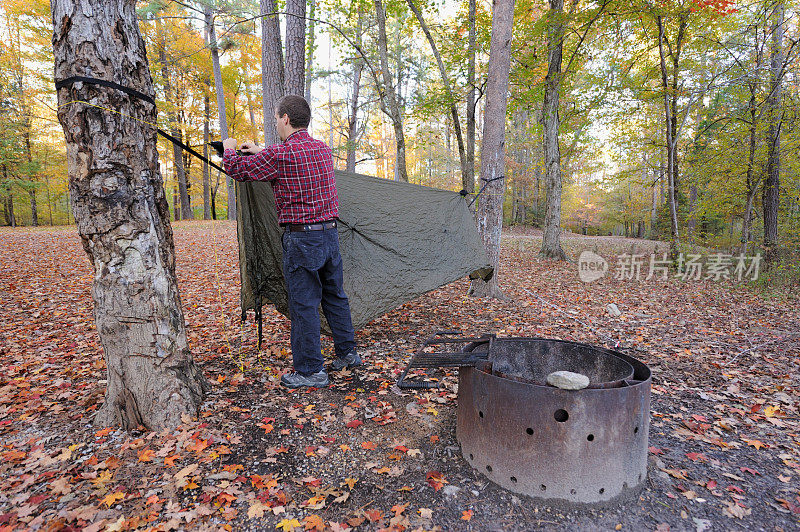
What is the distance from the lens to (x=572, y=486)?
1749mm

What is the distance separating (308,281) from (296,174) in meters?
0.74

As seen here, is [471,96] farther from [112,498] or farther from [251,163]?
[112,498]

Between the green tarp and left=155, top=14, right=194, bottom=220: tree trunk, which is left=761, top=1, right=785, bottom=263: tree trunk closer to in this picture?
the green tarp

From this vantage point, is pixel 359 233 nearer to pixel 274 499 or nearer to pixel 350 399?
pixel 350 399

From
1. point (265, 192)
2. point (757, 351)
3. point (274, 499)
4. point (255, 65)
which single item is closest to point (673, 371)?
point (757, 351)

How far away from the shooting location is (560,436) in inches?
67.3

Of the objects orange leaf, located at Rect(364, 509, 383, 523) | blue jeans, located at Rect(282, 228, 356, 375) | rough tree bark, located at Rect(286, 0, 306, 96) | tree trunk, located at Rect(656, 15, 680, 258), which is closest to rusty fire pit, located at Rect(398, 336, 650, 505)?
orange leaf, located at Rect(364, 509, 383, 523)

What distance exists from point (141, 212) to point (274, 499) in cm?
167

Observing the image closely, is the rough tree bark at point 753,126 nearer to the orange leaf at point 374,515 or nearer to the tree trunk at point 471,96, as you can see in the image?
the tree trunk at point 471,96

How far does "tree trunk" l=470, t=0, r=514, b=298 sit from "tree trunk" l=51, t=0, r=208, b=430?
3.74 m

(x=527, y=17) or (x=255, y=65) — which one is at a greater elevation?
(x=255, y=65)

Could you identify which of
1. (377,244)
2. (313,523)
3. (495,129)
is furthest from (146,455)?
(495,129)

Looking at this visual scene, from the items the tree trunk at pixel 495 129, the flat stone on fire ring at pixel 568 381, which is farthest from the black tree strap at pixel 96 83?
the tree trunk at pixel 495 129

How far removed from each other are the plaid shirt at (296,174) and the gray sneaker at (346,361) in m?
1.15
